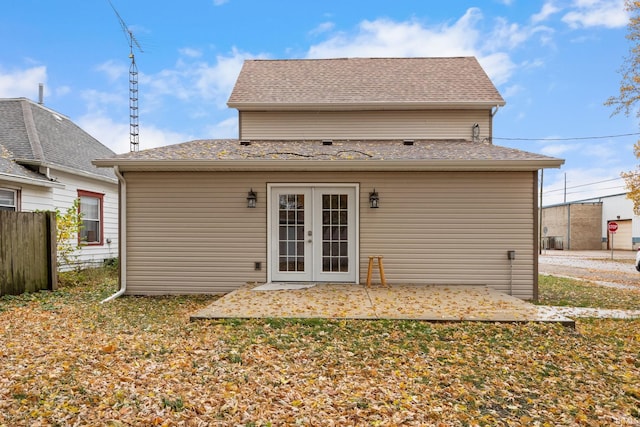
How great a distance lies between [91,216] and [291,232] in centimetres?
795

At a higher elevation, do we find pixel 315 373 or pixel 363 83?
pixel 363 83

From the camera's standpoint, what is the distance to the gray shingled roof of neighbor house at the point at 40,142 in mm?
9969

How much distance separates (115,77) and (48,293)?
8684 millimetres

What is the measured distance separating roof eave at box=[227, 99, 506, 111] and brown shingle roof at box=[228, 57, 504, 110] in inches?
1.0

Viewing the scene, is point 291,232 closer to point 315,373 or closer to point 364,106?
point 364,106

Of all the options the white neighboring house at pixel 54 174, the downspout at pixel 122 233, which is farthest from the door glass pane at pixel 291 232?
the white neighboring house at pixel 54 174

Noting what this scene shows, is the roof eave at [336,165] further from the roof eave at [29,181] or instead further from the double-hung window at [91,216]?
the double-hung window at [91,216]

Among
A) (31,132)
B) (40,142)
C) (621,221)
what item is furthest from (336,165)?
(621,221)

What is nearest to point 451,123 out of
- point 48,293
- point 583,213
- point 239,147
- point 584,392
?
point 239,147

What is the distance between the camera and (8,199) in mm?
9125

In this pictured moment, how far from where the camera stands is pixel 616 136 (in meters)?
18.8

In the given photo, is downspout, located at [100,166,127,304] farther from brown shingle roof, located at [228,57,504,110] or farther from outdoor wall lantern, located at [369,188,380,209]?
outdoor wall lantern, located at [369,188,380,209]

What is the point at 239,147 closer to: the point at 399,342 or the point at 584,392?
the point at 399,342

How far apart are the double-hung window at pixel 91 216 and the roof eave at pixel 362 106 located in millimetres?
5901
